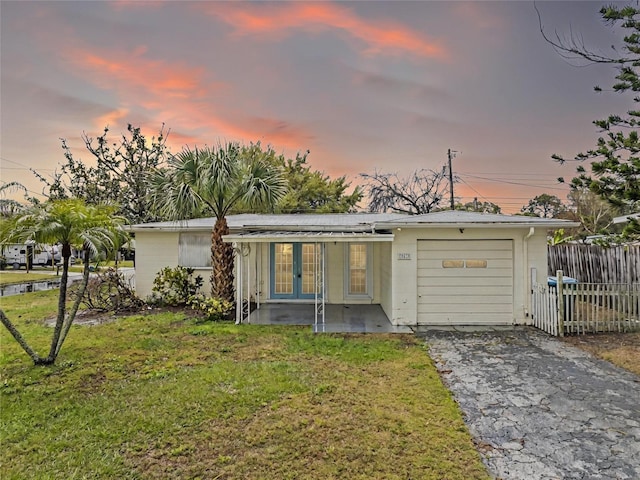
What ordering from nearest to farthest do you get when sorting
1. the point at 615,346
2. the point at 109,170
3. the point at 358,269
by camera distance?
the point at 615,346, the point at 358,269, the point at 109,170

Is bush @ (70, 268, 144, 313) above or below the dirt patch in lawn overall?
above

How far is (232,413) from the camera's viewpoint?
4.36 m

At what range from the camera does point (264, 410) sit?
4441 millimetres

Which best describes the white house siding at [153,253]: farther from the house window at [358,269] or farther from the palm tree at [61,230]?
the house window at [358,269]

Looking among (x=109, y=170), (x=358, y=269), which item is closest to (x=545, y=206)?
(x=358, y=269)

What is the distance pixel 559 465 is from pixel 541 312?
20.2 ft

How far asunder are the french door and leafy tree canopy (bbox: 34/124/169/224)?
17.6 metres

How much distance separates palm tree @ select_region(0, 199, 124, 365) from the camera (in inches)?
211

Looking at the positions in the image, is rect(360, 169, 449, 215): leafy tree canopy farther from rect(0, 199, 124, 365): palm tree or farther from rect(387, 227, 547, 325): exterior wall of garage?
rect(0, 199, 124, 365): palm tree

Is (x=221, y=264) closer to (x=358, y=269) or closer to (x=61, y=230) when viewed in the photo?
(x=358, y=269)

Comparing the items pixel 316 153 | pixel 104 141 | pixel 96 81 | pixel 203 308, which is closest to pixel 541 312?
pixel 203 308

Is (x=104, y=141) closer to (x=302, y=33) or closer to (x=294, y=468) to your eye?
(x=302, y=33)

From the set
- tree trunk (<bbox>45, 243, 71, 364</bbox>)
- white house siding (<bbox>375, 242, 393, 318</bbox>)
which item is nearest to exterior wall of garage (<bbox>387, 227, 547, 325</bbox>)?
white house siding (<bbox>375, 242, 393, 318</bbox>)

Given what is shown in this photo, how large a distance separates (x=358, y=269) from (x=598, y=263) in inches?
319
